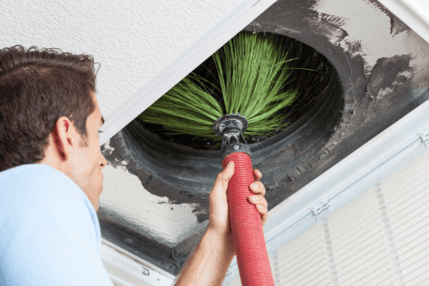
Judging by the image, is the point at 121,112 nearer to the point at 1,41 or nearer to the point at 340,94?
the point at 1,41

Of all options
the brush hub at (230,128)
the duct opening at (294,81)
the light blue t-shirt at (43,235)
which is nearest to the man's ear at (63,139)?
the light blue t-shirt at (43,235)

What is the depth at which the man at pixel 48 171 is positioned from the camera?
0.46 m

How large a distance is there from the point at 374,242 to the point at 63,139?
0.99 metres

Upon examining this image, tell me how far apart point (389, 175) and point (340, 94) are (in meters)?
0.29

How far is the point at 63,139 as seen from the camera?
0.66 metres

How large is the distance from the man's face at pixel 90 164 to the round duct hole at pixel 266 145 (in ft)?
1.92

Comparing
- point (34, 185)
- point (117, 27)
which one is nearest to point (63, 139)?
point (34, 185)

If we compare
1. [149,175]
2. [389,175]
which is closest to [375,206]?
[389,175]

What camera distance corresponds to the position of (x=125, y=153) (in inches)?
54.3

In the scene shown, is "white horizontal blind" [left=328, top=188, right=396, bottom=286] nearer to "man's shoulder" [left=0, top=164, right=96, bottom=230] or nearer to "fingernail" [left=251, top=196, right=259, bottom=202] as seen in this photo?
"fingernail" [left=251, top=196, right=259, bottom=202]

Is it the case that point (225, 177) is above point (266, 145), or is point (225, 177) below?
Answer: below

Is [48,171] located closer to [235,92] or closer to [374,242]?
[235,92]

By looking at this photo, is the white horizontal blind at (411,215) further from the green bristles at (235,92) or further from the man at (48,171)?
the man at (48,171)

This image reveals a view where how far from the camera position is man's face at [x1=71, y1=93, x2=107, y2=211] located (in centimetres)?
68
